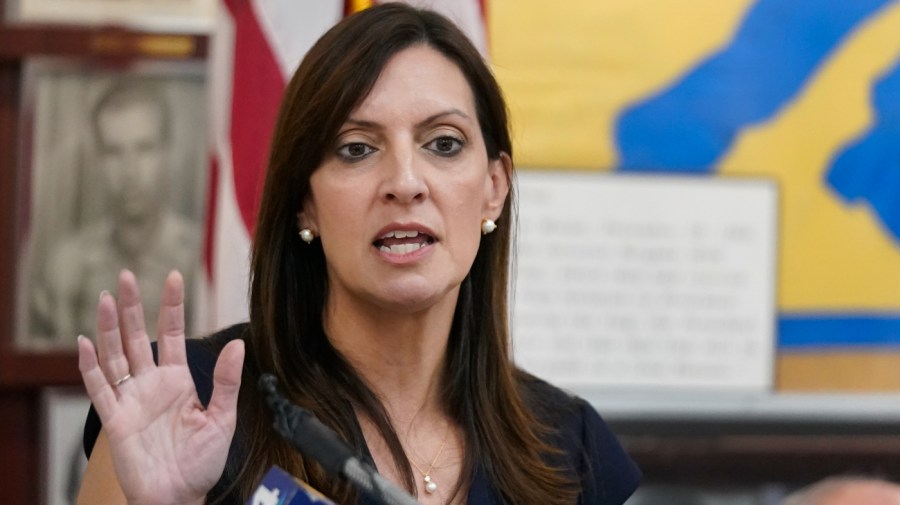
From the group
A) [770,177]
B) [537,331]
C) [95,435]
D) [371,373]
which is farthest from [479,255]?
[770,177]

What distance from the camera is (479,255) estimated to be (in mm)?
2590

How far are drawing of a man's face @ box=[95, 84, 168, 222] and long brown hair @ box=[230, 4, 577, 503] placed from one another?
1.72 m

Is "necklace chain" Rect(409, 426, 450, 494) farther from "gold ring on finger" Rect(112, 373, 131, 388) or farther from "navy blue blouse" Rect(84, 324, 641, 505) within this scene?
"gold ring on finger" Rect(112, 373, 131, 388)

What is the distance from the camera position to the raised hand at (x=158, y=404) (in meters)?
1.82

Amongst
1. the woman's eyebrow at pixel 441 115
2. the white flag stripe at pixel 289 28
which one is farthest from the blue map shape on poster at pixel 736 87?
the woman's eyebrow at pixel 441 115

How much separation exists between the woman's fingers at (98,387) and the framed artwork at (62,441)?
7.46ft

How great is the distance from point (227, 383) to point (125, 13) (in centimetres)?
241

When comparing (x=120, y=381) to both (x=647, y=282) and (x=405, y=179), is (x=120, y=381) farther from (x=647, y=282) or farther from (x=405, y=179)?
(x=647, y=282)

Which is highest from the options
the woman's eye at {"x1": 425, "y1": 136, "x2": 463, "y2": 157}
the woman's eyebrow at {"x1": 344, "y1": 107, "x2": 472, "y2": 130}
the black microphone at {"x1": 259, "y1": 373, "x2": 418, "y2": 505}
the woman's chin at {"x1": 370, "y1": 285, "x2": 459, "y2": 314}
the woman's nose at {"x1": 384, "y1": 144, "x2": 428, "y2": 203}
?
the woman's eyebrow at {"x1": 344, "y1": 107, "x2": 472, "y2": 130}

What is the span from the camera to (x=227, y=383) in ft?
6.13

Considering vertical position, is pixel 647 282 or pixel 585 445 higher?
pixel 647 282

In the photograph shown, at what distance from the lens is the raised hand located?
5.98 ft

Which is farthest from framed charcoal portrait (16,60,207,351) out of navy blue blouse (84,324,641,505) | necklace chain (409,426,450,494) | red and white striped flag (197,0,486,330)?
necklace chain (409,426,450,494)

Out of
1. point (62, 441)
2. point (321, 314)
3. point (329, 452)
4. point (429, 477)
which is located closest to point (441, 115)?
point (321, 314)
